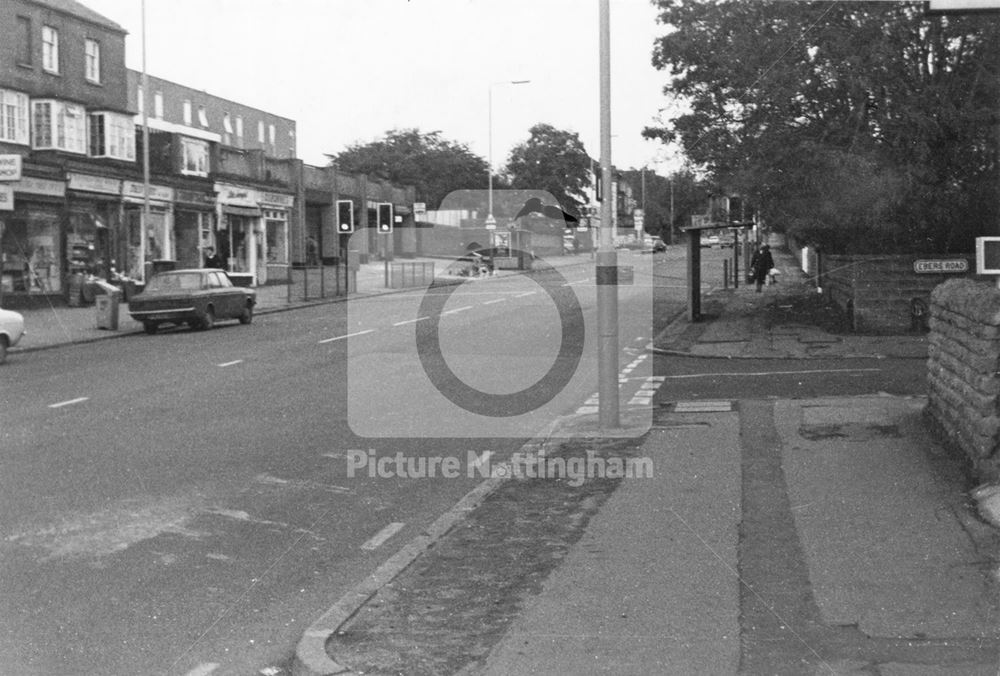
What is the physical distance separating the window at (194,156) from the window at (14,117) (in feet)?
32.4

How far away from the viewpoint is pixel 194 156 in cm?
4603

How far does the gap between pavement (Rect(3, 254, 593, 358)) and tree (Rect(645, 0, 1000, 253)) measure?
14.4 meters

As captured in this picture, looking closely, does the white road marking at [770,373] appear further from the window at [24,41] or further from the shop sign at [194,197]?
the shop sign at [194,197]

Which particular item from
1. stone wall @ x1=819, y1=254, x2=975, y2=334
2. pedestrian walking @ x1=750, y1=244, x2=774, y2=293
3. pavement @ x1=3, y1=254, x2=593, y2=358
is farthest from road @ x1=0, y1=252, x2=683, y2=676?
pedestrian walking @ x1=750, y1=244, x2=774, y2=293

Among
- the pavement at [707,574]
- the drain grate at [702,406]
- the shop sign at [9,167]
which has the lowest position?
the pavement at [707,574]

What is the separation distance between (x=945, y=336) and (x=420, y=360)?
34.7ft

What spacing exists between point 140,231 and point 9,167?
15411 millimetres

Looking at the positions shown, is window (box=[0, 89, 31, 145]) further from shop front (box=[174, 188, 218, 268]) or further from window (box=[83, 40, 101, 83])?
shop front (box=[174, 188, 218, 268])

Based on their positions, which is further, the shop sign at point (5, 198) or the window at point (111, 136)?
the window at point (111, 136)

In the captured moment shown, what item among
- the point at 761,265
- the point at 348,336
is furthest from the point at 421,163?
the point at 348,336

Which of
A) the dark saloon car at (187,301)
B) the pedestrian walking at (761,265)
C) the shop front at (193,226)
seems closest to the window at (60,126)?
the shop front at (193,226)

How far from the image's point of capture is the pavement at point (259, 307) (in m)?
26.0

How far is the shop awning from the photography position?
159ft

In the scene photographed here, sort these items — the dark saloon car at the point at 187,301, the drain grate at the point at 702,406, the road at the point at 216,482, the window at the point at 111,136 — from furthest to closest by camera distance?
the window at the point at 111,136 < the dark saloon car at the point at 187,301 < the drain grate at the point at 702,406 < the road at the point at 216,482
